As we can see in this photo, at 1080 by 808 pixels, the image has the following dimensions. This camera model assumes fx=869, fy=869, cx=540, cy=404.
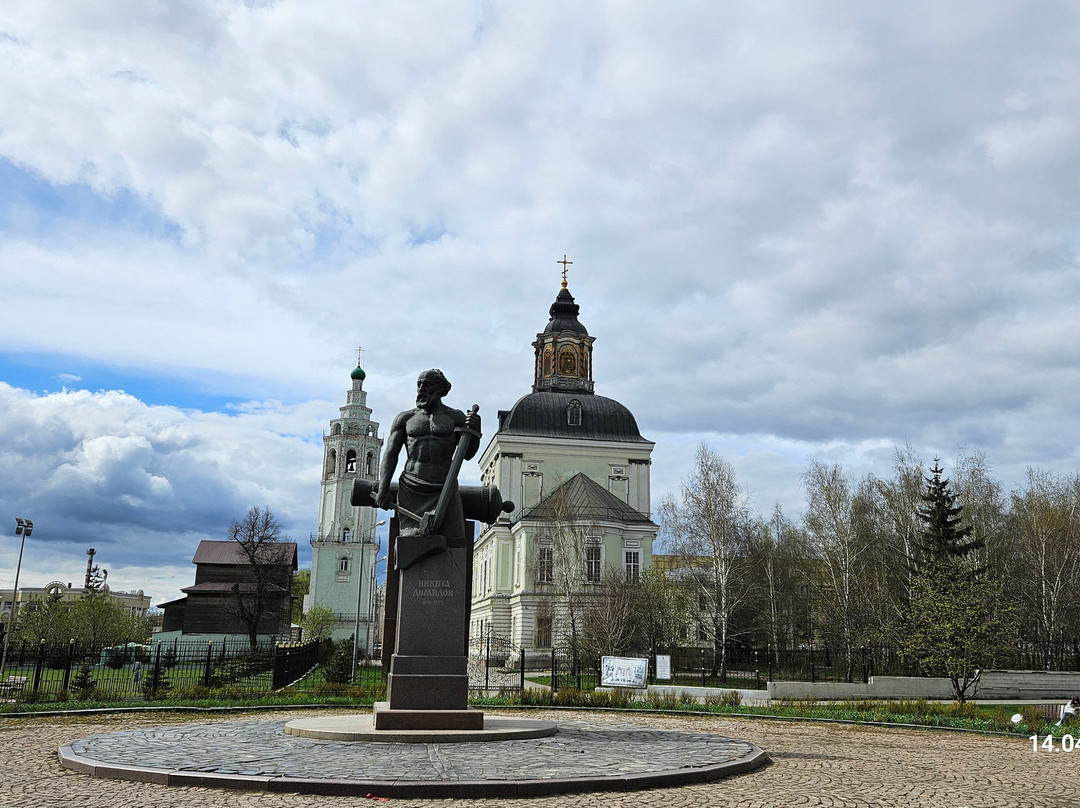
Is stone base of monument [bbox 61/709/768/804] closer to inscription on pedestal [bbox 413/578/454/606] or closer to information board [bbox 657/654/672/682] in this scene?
inscription on pedestal [bbox 413/578/454/606]

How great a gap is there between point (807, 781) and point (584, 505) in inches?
1645

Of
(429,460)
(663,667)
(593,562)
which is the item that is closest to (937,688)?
(663,667)

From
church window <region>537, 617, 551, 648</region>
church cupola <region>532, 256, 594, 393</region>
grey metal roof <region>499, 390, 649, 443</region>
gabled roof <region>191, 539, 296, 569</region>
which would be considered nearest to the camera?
church window <region>537, 617, 551, 648</region>

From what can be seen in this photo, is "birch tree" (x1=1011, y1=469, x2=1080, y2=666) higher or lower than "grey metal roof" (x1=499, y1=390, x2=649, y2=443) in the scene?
lower

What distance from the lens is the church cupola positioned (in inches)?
2564

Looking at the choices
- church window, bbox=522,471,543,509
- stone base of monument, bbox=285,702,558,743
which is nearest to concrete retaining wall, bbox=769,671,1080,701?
stone base of monument, bbox=285,702,558,743

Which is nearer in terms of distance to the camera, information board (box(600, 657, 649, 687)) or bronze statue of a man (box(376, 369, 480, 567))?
bronze statue of a man (box(376, 369, 480, 567))

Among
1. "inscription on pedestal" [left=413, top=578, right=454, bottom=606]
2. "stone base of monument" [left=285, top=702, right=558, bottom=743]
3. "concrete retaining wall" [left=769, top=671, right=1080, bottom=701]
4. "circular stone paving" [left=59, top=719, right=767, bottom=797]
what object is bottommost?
"concrete retaining wall" [left=769, top=671, right=1080, bottom=701]

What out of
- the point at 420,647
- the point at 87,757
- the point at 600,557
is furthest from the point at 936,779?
the point at 600,557

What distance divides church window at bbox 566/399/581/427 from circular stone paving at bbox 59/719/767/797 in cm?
4798

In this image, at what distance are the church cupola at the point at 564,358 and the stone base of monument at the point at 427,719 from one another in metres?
53.6

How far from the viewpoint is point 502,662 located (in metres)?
46.8
